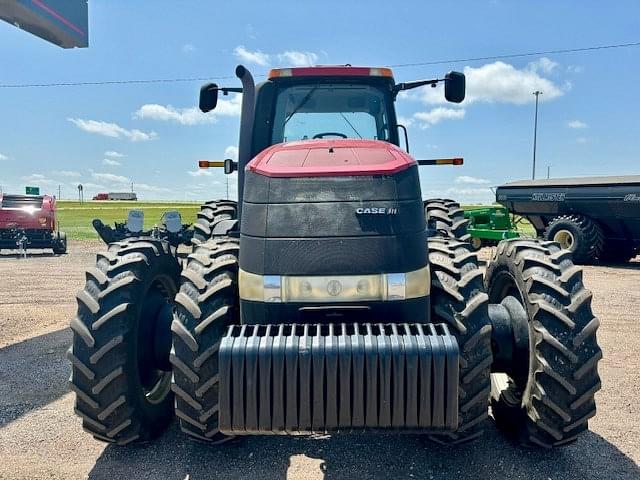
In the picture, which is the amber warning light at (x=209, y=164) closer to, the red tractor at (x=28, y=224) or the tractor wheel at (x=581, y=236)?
the tractor wheel at (x=581, y=236)

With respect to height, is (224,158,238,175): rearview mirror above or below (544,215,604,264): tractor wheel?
above

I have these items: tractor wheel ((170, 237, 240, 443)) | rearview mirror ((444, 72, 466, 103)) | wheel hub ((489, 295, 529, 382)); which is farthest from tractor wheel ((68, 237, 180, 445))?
rearview mirror ((444, 72, 466, 103))

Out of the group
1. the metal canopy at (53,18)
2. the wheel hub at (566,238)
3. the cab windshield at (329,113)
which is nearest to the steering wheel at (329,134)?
the cab windshield at (329,113)

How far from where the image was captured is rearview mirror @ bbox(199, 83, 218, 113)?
4645 mm

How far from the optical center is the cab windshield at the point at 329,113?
4.55 meters

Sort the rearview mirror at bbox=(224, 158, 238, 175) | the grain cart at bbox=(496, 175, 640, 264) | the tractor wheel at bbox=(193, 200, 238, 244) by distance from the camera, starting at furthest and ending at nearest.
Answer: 1. the grain cart at bbox=(496, 175, 640, 264)
2. the tractor wheel at bbox=(193, 200, 238, 244)
3. the rearview mirror at bbox=(224, 158, 238, 175)

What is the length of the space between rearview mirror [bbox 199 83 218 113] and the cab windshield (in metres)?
0.60

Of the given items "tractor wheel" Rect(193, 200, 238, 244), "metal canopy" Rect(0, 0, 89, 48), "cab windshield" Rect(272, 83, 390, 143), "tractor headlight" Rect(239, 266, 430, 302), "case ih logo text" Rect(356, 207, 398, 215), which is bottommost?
"tractor headlight" Rect(239, 266, 430, 302)

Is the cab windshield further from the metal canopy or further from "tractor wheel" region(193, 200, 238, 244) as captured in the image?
the metal canopy

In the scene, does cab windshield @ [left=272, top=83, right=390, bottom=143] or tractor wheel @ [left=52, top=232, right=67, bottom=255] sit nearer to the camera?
cab windshield @ [left=272, top=83, right=390, bottom=143]

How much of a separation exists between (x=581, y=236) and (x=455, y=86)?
1025 cm

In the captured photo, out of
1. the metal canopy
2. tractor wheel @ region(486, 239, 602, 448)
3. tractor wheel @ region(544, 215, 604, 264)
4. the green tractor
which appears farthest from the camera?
the green tractor

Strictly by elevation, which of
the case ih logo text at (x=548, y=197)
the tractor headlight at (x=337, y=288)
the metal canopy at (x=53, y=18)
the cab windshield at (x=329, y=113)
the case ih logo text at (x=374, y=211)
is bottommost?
the tractor headlight at (x=337, y=288)

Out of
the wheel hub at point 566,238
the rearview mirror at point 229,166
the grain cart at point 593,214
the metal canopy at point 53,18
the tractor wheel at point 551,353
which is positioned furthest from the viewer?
the wheel hub at point 566,238
